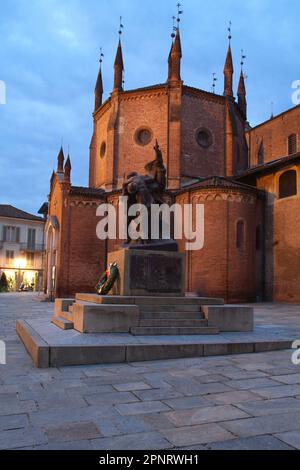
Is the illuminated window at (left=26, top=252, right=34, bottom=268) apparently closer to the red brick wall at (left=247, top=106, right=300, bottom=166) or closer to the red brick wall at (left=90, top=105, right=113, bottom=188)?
the red brick wall at (left=90, top=105, right=113, bottom=188)

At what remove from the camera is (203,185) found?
961 inches

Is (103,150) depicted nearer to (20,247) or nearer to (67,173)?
(67,173)

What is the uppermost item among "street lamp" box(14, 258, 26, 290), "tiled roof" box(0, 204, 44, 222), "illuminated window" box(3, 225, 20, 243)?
"tiled roof" box(0, 204, 44, 222)

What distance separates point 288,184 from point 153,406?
72.4 ft

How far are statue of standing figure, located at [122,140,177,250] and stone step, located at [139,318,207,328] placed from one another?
201 centimetres

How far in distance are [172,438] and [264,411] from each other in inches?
46.5

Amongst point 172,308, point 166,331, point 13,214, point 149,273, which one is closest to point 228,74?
point 149,273

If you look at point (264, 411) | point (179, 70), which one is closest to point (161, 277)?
point (264, 411)

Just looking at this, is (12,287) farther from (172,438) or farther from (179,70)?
(172,438)

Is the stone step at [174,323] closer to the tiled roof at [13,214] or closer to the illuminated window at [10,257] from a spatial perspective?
the illuminated window at [10,257]

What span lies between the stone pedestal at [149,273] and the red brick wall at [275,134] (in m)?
25.7

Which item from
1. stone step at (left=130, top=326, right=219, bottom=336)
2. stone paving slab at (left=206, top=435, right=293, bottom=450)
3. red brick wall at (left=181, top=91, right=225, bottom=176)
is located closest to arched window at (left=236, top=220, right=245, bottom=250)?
red brick wall at (left=181, top=91, right=225, bottom=176)

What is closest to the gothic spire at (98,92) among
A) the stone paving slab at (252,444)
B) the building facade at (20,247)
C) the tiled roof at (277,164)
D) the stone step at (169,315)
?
the tiled roof at (277,164)

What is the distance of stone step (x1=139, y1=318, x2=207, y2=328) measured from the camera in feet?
25.6
